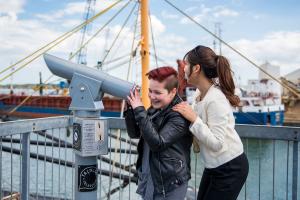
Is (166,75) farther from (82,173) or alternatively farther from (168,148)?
(82,173)

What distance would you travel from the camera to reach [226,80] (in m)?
2.18

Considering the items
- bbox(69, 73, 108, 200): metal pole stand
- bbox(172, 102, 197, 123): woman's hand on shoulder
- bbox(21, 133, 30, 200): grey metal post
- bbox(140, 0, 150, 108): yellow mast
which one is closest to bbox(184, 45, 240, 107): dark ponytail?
bbox(172, 102, 197, 123): woman's hand on shoulder

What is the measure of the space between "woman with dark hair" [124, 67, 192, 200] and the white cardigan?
110 millimetres

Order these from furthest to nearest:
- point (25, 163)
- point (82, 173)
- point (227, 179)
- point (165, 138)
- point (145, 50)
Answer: point (145, 50), point (25, 163), point (82, 173), point (227, 179), point (165, 138)

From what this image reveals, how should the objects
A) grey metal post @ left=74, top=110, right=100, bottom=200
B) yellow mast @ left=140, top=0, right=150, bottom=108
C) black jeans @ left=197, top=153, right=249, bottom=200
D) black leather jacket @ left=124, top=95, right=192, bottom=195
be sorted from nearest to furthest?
black leather jacket @ left=124, top=95, right=192, bottom=195
black jeans @ left=197, top=153, right=249, bottom=200
grey metal post @ left=74, top=110, right=100, bottom=200
yellow mast @ left=140, top=0, right=150, bottom=108

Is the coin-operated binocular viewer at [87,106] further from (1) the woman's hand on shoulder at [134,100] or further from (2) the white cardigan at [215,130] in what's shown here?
(2) the white cardigan at [215,130]

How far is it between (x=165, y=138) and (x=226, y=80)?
52cm

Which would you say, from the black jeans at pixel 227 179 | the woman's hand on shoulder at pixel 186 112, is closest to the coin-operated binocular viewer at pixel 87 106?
the woman's hand on shoulder at pixel 186 112

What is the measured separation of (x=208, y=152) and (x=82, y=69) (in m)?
0.91

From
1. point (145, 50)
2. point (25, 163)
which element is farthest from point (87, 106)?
point (145, 50)

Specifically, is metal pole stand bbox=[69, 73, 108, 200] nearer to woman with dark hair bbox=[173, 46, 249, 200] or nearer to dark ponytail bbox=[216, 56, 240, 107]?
woman with dark hair bbox=[173, 46, 249, 200]

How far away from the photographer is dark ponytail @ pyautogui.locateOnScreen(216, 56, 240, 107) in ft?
7.06

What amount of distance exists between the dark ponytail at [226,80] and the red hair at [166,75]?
0.91ft

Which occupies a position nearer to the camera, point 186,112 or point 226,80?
point 186,112
